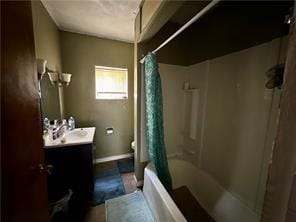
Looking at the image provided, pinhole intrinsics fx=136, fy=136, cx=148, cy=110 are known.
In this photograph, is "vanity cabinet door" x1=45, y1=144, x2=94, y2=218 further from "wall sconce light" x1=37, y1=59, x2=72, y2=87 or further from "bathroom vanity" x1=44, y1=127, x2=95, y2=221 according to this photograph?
"wall sconce light" x1=37, y1=59, x2=72, y2=87

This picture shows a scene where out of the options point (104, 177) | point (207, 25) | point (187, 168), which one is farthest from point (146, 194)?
point (207, 25)

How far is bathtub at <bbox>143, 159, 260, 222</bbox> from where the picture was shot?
4.30 ft

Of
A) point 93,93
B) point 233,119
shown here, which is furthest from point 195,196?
point 93,93

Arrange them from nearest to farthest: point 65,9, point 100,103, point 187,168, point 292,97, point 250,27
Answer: point 292,97, point 250,27, point 65,9, point 187,168, point 100,103

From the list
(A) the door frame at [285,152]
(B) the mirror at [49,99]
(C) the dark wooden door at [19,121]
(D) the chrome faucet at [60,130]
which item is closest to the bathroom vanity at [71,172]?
(D) the chrome faucet at [60,130]

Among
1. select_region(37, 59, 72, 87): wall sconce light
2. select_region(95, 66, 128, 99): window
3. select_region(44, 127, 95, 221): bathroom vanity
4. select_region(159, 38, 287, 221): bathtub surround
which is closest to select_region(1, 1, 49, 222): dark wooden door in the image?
select_region(37, 59, 72, 87): wall sconce light

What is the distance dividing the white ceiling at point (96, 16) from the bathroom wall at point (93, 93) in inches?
8.6

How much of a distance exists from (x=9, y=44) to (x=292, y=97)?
45.9 inches

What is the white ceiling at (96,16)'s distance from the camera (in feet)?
5.42

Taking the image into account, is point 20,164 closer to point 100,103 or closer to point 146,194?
point 146,194

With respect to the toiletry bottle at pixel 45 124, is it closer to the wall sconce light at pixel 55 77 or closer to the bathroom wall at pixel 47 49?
the bathroom wall at pixel 47 49

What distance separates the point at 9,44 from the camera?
67 cm

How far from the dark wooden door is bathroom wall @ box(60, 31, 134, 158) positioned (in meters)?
1.70

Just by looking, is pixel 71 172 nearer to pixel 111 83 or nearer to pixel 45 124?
pixel 45 124
